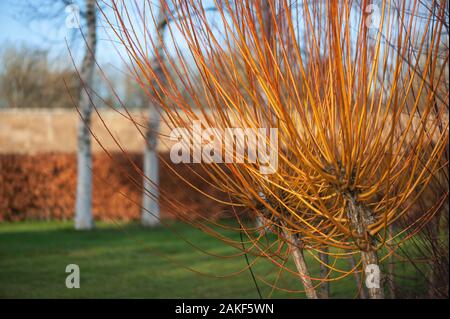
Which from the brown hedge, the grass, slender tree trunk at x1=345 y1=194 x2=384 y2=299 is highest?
the brown hedge

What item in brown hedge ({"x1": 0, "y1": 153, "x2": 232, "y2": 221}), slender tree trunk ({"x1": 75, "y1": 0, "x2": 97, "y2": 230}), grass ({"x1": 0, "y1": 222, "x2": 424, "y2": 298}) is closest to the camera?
grass ({"x1": 0, "y1": 222, "x2": 424, "y2": 298})

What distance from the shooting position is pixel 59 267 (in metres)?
7.33

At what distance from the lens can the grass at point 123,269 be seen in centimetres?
590

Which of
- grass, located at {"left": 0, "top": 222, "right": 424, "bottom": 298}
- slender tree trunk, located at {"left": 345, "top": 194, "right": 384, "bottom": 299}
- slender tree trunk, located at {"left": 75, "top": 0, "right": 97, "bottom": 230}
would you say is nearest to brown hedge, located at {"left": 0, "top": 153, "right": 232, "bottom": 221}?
slender tree trunk, located at {"left": 75, "top": 0, "right": 97, "bottom": 230}

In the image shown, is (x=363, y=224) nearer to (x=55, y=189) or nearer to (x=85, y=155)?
(x=85, y=155)

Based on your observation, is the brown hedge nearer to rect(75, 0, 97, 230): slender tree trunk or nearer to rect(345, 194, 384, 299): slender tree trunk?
rect(75, 0, 97, 230): slender tree trunk

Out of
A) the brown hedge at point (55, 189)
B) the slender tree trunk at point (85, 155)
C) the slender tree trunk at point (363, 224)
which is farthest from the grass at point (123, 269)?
the brown hedge at point (55, 189)

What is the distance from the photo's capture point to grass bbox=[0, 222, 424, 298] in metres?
5.90

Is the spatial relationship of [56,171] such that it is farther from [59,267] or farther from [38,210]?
[59,267]

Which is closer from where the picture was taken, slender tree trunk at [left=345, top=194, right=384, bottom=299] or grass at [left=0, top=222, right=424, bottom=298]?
slender tree trunk at [left=345, top=194, right=384, bottom=299]

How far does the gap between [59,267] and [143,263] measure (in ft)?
3.66

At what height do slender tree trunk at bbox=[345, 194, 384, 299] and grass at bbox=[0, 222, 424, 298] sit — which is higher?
grass at bbox=[0, 222, 424, 298]

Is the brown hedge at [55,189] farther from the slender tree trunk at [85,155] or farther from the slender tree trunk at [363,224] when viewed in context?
the slender tree trunk at [363,224]
